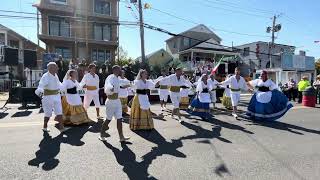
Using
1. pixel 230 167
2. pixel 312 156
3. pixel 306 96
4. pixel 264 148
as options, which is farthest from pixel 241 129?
pixel 306 96

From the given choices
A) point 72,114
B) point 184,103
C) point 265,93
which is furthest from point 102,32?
point 72,114

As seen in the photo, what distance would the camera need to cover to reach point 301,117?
558 inches

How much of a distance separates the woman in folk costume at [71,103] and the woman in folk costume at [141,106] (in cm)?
171

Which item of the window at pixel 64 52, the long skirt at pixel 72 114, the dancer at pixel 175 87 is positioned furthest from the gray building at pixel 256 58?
the long skirt at pixel 72 114

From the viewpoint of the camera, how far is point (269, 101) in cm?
1222

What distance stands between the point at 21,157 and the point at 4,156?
1.19 ft

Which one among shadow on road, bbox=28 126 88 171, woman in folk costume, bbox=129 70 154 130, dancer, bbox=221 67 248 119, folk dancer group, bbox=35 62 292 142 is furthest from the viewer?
dancer, bbox=221 67 248 119

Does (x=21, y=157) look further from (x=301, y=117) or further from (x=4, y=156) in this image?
(x=301, y=117)

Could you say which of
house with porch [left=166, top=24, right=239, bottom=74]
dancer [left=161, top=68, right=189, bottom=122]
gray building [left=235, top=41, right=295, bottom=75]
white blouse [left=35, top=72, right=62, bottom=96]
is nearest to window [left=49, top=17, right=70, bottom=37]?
house with porch [left=166, top=24, right=239, bottom=74]

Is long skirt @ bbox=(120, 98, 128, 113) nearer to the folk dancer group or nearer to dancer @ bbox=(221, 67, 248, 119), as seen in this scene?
the folk dancer group

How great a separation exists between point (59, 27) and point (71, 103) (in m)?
27.4

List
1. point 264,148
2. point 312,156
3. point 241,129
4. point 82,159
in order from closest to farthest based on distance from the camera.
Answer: point 82,159 → point 312,156 → point 264,148 → point 241,129

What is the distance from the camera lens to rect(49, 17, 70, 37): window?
35719 millimetres

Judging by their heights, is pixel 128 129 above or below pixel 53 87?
below
